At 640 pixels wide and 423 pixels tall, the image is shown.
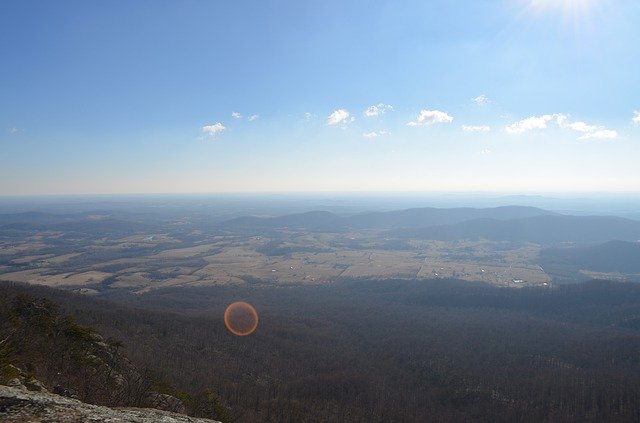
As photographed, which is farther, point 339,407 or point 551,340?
point 551,340

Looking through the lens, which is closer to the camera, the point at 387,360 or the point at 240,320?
the point at 387,360

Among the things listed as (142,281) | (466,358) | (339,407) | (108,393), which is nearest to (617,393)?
(466,358)

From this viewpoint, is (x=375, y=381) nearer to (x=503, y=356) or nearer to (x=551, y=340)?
(x=503, y=356)

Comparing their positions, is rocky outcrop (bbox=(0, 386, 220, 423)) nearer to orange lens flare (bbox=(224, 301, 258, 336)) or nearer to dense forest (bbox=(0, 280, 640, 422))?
dense forest (bbox=(0, 280, 640, 422))

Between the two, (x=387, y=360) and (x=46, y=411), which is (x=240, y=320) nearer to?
(x=387, y=360)

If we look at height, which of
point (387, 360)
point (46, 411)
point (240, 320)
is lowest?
point (387, 360)

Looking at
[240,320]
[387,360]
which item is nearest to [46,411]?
[387,360]

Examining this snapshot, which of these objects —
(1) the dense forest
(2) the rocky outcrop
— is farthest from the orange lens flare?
(2) the rocky outcrop

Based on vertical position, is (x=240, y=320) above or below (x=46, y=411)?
below
